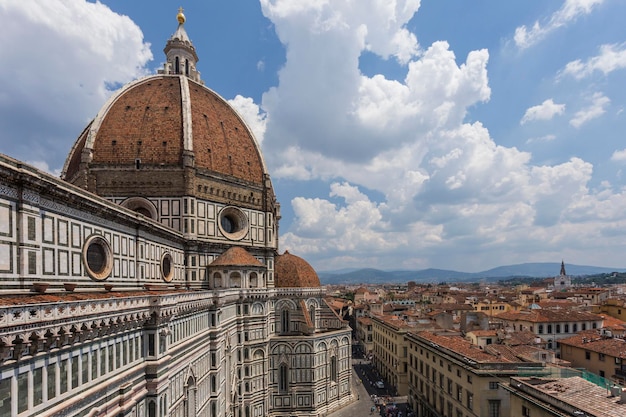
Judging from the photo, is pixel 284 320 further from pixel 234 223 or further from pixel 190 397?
pixel 190 397

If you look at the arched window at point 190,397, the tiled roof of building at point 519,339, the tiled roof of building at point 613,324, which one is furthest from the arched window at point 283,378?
the tiled roof of building at point 613,324

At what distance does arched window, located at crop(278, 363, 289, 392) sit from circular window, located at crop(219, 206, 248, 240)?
14.2 m

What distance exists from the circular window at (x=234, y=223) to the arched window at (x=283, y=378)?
14215mm

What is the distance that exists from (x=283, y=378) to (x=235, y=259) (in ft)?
46.9

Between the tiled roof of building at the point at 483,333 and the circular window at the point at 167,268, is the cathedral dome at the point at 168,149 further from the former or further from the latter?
the tiled roof of building at the point at 483,333

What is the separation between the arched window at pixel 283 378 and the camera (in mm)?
42625

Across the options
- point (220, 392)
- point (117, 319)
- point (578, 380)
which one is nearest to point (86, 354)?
point (117, 319)

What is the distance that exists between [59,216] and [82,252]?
247 cm

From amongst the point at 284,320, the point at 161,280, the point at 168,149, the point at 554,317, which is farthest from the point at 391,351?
the point at 168,149

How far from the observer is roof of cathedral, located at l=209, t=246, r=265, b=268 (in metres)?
37.9

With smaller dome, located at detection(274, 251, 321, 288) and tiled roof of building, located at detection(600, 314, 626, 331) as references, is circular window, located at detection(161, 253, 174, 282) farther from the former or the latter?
tiled roof of building, located at detection(600, 314, 626, 331)

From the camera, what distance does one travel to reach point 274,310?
44531 millimetres

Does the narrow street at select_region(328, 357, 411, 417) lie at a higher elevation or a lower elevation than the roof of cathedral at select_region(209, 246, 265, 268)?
lower

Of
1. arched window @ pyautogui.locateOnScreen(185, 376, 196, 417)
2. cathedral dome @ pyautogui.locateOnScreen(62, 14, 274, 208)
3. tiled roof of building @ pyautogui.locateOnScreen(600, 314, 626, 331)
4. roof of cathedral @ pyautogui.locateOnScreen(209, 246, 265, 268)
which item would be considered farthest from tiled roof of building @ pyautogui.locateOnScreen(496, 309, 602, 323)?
arched window @ pyautogui.locateOnScreen(185, 376, 196, 417)
